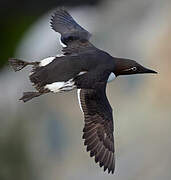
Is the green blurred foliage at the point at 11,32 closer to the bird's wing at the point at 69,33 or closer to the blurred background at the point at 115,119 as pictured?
the blurred background at the point at 115,119

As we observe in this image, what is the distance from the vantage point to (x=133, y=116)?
9562 mm

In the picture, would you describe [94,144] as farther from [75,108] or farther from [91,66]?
[75,108]

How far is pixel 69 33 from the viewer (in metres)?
8.36

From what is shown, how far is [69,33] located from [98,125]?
1446 mm

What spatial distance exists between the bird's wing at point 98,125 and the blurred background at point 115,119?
197 centimetres

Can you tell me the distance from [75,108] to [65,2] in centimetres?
463

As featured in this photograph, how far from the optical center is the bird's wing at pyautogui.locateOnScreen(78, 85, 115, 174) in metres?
7.11

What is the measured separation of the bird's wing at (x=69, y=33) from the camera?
7.93 m

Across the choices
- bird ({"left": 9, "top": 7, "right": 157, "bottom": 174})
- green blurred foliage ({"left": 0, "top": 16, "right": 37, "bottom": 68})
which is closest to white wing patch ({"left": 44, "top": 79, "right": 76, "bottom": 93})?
bird ({"left": 9, "top": 7, "right": 157, "bottom": 174})

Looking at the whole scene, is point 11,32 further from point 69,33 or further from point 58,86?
point 58,86

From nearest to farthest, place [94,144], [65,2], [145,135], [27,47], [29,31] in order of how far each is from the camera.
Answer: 1. [94,144]
2. [145,135]
3. [27,47]
4. [29,31]
5. [65,2]

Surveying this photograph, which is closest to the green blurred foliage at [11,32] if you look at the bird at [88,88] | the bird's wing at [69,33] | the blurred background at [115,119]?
the blurred background at [115,119]

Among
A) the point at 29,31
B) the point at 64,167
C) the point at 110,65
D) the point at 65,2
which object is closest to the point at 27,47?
the point at 29,31

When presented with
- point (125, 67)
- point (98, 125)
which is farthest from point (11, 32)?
point (98, 125)
